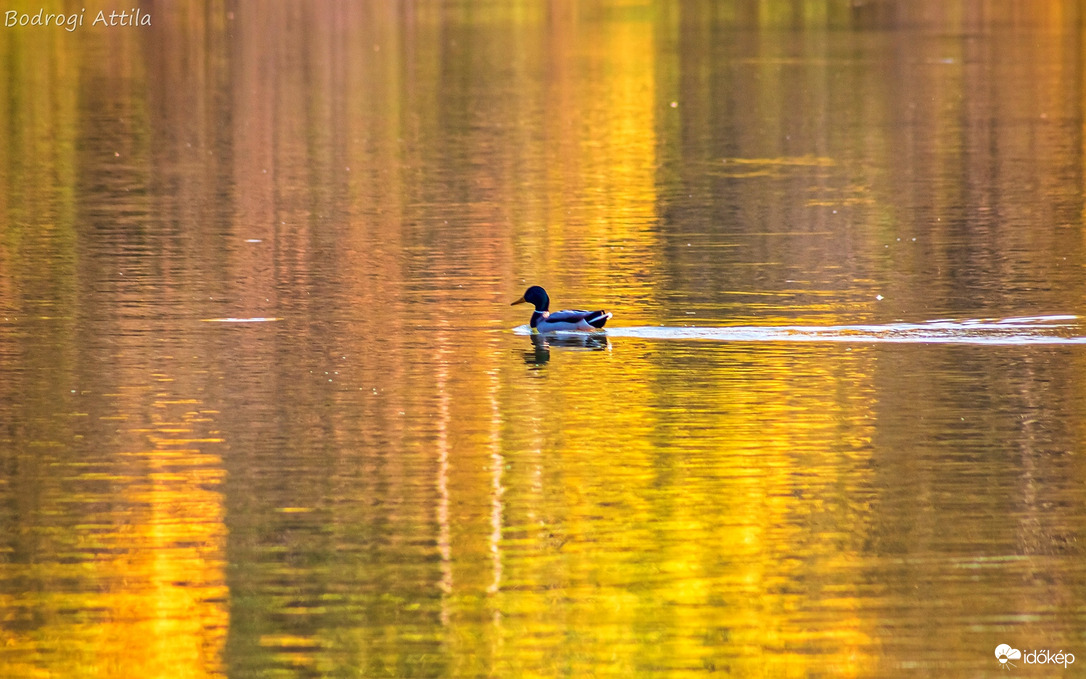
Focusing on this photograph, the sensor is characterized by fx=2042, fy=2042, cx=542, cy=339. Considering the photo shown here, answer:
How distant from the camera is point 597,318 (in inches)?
715

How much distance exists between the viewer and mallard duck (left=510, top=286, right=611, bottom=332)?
18188mm

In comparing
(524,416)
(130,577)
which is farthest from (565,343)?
(130,577)

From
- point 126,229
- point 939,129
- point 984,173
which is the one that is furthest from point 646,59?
point 126,229

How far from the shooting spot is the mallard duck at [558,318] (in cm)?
1819

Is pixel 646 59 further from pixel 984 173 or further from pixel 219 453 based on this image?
pixel 219 453

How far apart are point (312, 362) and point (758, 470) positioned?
5.14 metres

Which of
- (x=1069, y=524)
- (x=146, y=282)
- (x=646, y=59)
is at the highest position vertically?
(x=646, y=59)

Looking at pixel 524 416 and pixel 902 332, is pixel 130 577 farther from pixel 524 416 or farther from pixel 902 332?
pixel 902 332

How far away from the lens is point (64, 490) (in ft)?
42.4

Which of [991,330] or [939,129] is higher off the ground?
[939,129]

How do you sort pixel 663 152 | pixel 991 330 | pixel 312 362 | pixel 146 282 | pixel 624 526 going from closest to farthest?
pixel 624 526 → pixel 312 362 → pixel 991 330 → pixel 146 282 → pixel 663 152

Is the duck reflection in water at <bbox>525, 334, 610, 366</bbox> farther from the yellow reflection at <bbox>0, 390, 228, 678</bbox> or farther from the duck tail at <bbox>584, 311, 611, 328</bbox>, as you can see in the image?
the yellow reflection at <bbox>0, 390, 228, 678</bbox>

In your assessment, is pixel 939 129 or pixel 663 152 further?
pixel 939 129

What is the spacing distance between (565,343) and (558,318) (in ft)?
0.77
